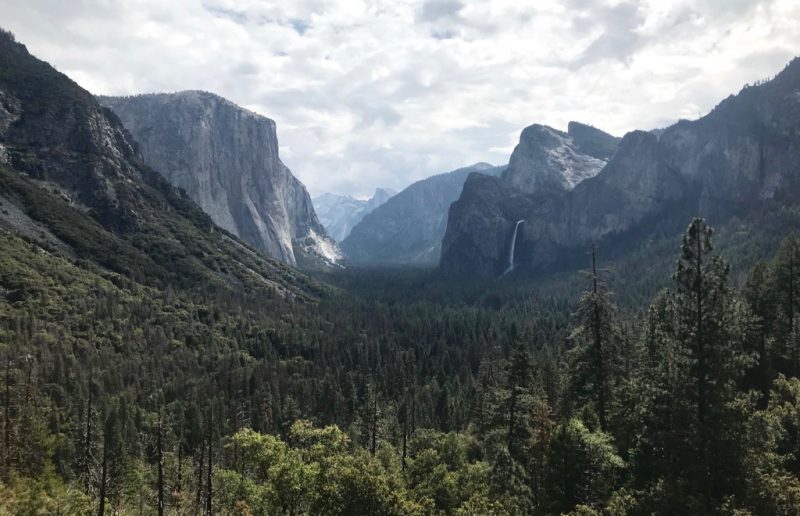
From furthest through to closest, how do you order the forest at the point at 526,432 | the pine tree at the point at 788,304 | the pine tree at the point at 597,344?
the pine tree at the point at 788,304, the pine tree at the point at 597,344, the forest at the point at 526,432

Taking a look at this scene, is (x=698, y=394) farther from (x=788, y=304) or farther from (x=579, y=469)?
(x=788, y=304)

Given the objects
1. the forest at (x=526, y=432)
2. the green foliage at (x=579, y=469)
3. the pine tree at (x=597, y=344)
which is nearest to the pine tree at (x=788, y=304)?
the forest at (x=526, y=432)

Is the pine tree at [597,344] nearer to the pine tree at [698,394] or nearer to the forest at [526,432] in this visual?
the forest at [526,432]

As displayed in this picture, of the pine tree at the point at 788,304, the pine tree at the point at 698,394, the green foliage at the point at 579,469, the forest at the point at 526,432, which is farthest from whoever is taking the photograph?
the pine tree at the point at 788,304

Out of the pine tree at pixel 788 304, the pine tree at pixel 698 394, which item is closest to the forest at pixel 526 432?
the pine tree at pixel 698 394

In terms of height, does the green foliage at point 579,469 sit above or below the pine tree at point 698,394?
below

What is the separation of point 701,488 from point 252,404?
121 metres

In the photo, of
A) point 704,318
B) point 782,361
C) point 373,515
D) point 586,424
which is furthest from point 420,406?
point 704,318

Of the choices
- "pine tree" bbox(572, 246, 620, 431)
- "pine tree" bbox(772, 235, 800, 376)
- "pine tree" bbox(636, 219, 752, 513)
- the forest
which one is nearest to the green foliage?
the forest

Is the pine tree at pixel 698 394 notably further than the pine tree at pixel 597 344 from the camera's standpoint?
No

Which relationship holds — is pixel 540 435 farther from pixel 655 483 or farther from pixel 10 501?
pixel 10 501

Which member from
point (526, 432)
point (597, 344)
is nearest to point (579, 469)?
point (526, 432)

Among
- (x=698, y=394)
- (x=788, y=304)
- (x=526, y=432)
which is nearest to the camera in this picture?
(x=698, y=394)

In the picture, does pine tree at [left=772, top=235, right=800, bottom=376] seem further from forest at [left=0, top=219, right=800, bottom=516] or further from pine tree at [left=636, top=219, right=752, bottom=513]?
pine tree at [left=636, top=219, right=752, bottom=513]
